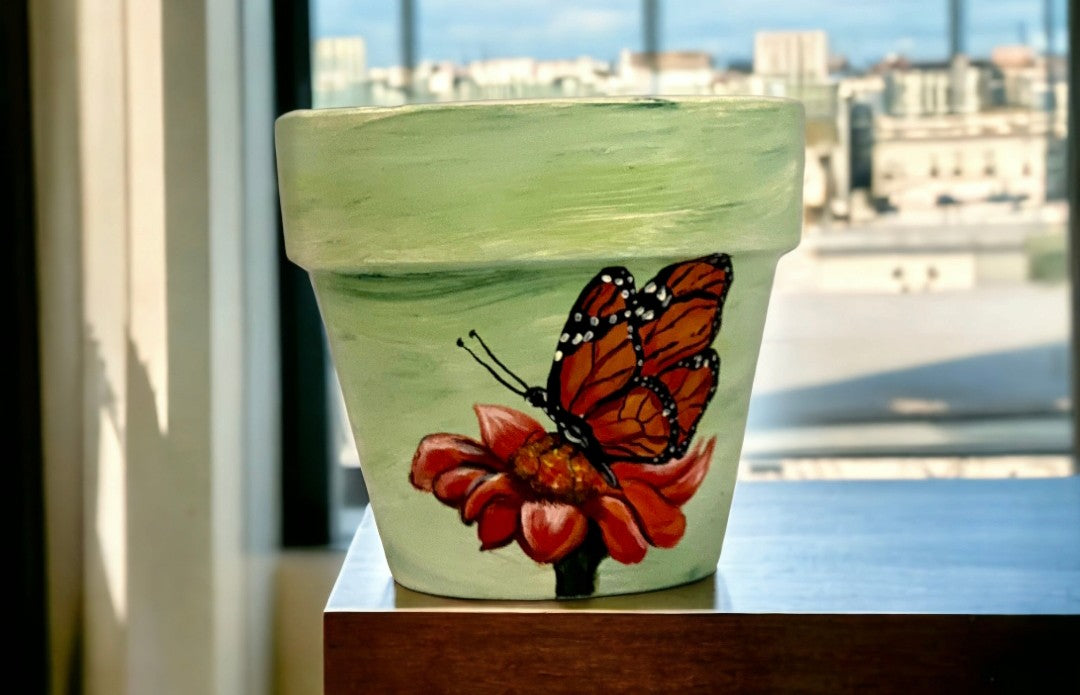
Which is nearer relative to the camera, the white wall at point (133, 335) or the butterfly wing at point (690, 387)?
the butterfly wing at point (690, 387)

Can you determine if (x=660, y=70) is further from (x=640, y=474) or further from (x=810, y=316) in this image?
(x=640, y=474)

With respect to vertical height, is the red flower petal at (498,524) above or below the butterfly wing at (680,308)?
below

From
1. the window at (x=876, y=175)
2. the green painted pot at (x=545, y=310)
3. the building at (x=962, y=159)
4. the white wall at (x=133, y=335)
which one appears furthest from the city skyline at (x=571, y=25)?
the green painted pot at (x=545, y=310)

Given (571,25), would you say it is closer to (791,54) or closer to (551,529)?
(791,54)

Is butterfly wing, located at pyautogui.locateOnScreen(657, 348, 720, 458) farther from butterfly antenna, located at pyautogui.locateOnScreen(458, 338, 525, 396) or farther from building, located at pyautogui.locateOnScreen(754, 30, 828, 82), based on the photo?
building, located at pyautogui.locateOnScreen(754, 30, 828, 82)

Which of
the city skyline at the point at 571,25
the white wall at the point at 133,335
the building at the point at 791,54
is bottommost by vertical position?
the white wall at the point at 133,335

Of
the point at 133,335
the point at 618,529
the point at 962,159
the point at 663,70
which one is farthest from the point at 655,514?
the point at 962,159

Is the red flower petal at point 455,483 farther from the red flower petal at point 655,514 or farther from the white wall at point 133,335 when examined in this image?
the white wall at point 133,335
